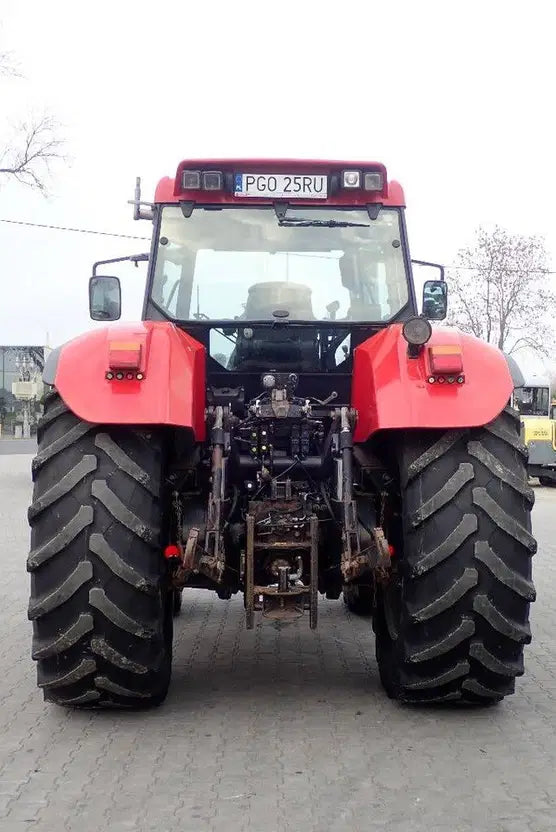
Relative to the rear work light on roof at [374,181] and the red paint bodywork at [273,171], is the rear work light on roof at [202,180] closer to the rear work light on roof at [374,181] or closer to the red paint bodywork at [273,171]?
the red paint bodywork at [273,171]

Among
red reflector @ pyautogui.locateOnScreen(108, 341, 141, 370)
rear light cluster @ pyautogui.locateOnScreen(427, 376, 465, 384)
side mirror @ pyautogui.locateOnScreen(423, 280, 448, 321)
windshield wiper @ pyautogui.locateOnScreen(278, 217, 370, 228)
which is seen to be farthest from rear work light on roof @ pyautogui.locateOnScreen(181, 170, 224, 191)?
rear light cluster @ pyautogui.locateOnScreen(427, 376, 465, 384)

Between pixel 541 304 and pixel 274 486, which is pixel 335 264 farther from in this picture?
pixel 541 304

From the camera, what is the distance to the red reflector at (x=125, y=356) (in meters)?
4.98

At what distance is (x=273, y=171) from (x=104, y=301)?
137 centimetres

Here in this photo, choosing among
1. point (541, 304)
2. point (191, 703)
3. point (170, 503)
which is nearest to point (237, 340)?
point (170, 503)

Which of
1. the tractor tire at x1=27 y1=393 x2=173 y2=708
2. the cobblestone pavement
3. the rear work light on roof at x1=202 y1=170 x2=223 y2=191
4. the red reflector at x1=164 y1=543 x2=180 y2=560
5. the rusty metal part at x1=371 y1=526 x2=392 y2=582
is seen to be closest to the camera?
the cobblestone pavement

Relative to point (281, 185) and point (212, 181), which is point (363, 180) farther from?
point (212, 181)

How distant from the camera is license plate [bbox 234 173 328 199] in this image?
637 centimetres

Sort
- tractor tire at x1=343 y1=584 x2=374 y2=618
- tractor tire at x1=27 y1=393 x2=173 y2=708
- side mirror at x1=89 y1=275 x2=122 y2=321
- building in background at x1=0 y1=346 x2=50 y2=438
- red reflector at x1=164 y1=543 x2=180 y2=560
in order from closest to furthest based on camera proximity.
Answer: tractor tire at x1=27 y1=393 x2=173 y2=708 < red reflector at x1=164 y1=543 x2=180 y2=560 < side mirror at x1=89 y1=275 x2=122 y2=321 < tractor tire at x1=343 y1=584 x2=374 y2=618 < building in background at x1=0 y1=346 x2=50 y2=438

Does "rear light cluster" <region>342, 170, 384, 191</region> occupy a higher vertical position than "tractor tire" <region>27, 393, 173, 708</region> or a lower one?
higher

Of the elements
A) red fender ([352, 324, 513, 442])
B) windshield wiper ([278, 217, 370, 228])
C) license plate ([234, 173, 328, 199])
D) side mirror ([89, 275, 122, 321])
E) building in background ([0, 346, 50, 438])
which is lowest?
building in background ([0, 346, 50, 438])

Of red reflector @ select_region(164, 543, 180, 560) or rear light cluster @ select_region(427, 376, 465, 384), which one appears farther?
red reflector @ select_region(164, 543, 180, 560)

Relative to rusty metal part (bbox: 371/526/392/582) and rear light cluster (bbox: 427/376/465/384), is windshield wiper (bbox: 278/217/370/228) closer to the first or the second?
rear light cluster (bbox: 427/376/465/384)

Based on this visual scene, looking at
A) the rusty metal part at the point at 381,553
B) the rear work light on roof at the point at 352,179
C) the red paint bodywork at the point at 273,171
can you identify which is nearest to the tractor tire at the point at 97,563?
the rusty metal part at the point at 381,553
